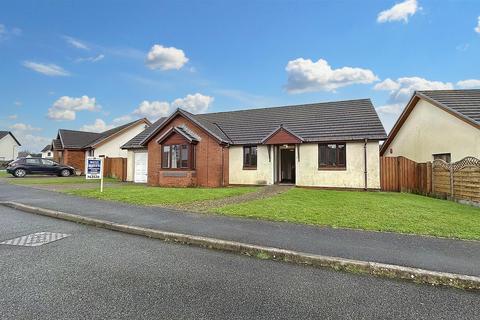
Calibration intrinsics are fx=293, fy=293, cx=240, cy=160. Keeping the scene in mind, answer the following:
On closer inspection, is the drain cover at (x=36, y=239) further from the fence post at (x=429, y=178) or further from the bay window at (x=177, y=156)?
the fence post at (x=429, y=178)

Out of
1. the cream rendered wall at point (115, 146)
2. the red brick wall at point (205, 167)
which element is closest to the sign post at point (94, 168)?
the red brick wall at point (205, 167)

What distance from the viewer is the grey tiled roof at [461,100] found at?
14420mm

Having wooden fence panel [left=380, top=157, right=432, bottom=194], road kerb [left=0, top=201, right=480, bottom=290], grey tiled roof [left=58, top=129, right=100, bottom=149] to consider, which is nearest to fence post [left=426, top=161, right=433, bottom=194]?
wooden fence panel [left=380, top=157, right=432, bottom=194]

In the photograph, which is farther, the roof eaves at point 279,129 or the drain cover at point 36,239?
the roof eaves at point 279,129

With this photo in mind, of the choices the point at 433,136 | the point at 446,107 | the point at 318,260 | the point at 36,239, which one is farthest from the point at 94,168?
the point at 433,136

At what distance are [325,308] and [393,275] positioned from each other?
1.81 metres

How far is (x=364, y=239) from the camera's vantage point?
21.1 feet

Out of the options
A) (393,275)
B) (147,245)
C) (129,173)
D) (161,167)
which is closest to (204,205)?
(147,245)

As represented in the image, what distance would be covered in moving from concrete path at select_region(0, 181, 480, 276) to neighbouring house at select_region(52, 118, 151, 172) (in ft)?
87.3

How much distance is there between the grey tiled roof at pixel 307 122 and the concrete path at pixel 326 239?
11747 millimetres

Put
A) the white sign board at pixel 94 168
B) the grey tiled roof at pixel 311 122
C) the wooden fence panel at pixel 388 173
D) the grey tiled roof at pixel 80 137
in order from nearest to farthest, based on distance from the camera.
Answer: the white sign board at pixel 94 168 < the wooden fence panel at pixel 388 173 < the grey tiled roof at pixel 311 122 < the grey tiled roof at pixel 80 137

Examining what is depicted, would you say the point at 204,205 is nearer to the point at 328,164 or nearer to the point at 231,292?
the point at 231,292

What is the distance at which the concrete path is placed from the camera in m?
5.19

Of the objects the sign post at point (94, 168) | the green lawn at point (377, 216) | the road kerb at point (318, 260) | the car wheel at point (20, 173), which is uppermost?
the sign post at point (94, 168)
